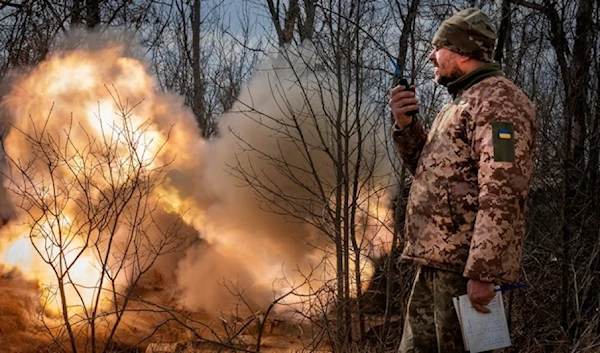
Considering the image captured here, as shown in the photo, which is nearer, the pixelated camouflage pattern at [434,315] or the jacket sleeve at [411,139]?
the pixelated camouflage pattern at [434,315]

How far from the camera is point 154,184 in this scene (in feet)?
30.8

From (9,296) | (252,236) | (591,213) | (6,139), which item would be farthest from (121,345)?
(591,213)

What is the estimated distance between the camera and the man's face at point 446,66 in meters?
2.93

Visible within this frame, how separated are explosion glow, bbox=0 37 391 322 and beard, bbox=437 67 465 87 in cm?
487

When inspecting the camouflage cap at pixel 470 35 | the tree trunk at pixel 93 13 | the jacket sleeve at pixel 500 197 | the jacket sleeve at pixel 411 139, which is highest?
the tree trunk at pixel 93 13

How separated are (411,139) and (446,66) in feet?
1.44

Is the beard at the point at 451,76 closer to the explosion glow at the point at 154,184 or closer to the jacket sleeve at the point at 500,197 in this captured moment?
the jacket sleeve at the point at 500,197

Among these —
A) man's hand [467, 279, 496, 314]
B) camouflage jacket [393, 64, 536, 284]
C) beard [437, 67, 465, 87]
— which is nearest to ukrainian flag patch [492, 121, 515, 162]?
camouflage jacket [393, 64, 536, 284]

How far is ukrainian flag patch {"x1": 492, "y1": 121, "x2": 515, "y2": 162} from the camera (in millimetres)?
2574

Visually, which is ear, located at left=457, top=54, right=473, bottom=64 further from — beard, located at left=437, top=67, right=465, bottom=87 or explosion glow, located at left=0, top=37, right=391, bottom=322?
explosion glow, located at left=0, top=37, right=391, bottom=322

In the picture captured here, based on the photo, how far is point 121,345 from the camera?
7.75 metres

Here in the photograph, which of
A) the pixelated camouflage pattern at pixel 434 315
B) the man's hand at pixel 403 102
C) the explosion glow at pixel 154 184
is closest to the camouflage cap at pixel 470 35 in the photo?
the man's hand at pixel 403 102

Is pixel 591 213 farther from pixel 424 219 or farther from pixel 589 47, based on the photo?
pixel 424 219

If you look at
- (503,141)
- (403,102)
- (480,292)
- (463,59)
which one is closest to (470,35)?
(463,59)
